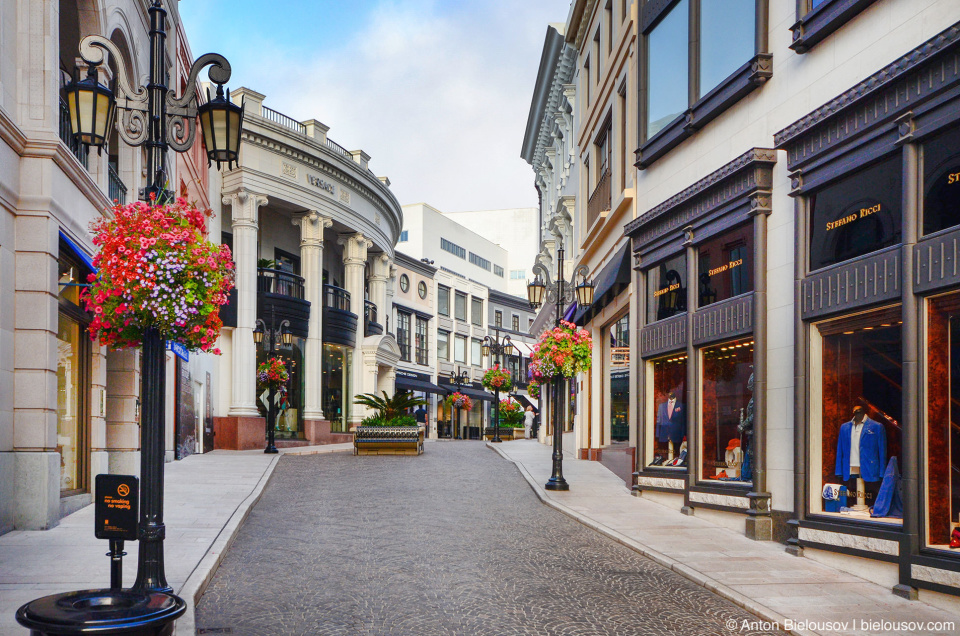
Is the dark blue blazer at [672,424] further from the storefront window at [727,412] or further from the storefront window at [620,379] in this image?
the storefront window at [620,379]

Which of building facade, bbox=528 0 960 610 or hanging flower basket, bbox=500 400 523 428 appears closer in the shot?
building facade, bbox=528 0 960 610

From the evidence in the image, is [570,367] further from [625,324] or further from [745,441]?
[745,441]

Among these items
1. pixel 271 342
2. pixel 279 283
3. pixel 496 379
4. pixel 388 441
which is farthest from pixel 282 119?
pixel 496 379

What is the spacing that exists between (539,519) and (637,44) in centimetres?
945

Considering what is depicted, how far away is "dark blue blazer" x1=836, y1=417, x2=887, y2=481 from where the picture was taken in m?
9.44

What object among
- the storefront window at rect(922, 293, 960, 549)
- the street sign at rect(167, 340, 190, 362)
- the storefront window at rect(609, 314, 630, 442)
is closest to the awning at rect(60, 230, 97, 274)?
the street sign at rect(167, 340, 190, 362)

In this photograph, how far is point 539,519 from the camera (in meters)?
13.5

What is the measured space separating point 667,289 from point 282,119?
79.8ft

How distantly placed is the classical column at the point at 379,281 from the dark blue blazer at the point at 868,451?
34827 millimetres

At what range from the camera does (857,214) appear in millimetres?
9812

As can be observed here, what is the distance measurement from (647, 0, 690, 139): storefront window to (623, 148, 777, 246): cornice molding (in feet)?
5.75

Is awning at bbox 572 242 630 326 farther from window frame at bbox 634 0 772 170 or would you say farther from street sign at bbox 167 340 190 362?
street sign at bbox 167 340 190 362

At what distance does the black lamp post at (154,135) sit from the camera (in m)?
7.13

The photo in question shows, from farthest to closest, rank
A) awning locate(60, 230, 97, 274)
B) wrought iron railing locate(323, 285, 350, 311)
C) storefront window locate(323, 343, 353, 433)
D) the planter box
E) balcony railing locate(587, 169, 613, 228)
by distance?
wrought iron railing locate(323, 285, 350, 311)
storefront window locate(323, 343, 353, 433)
the planter box
balcony railing locate(587, 169, 613, 228)
awning locate(60, 230, 97, 274)
